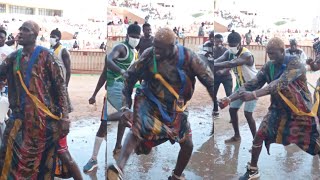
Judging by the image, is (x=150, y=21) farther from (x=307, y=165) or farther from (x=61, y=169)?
(x=307, y=165)

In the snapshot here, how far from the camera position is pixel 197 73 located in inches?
177

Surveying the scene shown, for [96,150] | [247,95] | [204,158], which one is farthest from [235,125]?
[96,150]

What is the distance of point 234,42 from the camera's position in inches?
274

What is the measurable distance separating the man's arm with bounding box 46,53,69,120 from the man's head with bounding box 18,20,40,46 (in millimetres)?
199

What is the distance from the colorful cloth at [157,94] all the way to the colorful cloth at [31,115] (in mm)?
757

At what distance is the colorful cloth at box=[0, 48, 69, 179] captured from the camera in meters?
3.88

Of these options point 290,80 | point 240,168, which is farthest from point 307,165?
point 290,80

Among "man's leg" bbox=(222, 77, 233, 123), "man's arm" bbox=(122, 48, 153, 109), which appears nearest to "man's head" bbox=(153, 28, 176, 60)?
"man's arm" bbox=(122, 48, 153, 109)

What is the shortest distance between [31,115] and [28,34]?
0.66 meters

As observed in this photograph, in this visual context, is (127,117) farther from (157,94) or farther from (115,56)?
(115,56)

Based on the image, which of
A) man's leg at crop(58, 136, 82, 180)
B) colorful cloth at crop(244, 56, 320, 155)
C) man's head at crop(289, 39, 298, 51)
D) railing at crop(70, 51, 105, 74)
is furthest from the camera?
railing at crop(70, 51, 105, 74)

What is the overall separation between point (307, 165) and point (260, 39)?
9.95ft

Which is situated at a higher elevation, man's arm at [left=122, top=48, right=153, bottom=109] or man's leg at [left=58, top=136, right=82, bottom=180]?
man's arm at [left=122, top=48, right=153, bottom=109]

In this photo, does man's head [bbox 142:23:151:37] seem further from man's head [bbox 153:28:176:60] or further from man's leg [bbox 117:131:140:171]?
man's leg [bbox 117:131:140:171]
